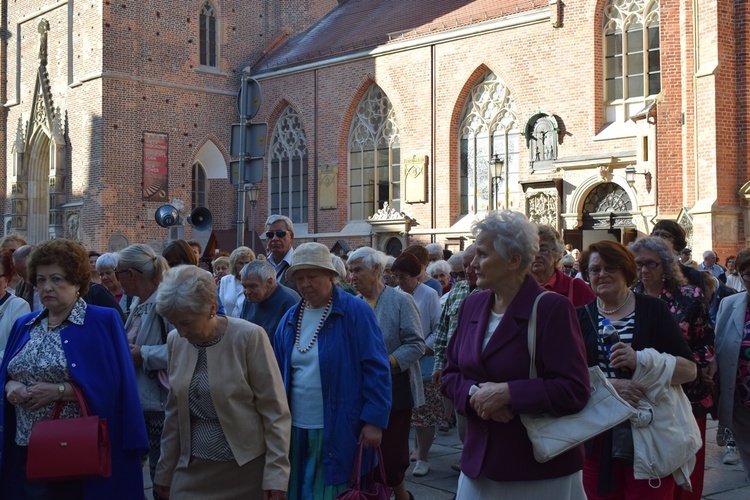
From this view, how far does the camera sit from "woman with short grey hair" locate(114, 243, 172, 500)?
4.89 meters

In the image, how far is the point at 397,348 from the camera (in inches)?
238

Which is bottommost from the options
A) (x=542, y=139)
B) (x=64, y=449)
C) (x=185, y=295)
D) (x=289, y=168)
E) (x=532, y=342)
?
(x=64, y=449)

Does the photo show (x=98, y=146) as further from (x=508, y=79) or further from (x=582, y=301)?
(x=582, y=301)

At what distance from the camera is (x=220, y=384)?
3949mm

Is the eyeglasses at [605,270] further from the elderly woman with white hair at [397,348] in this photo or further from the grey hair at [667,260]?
the elderly woman with white hair at [397,348]

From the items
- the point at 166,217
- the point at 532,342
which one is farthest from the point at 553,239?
the point at 166,217

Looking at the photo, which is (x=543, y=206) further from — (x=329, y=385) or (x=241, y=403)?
(x=241, y=403)

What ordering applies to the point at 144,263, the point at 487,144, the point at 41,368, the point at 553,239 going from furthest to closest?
the point at 487,144
the point at 553,239
the point at 144,263
the point at 41,368

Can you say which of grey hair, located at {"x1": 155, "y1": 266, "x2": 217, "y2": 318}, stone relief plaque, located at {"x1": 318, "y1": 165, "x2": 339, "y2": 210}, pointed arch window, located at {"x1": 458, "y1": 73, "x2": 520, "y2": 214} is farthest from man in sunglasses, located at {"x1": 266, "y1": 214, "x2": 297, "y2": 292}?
stone relief plaque, located at {"x1": 318, "y1": 165, "x2": 339, "y2": 210}

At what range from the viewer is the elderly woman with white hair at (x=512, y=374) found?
3285 mm

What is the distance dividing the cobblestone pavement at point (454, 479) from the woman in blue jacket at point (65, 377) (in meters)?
2.98

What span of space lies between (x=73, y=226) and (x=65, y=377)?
1104 inches

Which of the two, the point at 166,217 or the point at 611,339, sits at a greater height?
the point at 166,217

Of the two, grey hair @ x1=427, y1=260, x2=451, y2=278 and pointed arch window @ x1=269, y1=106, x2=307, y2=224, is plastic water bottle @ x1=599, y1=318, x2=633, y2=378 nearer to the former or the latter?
grey hair @ x1=427, y1=260, x2=451, y2=278
